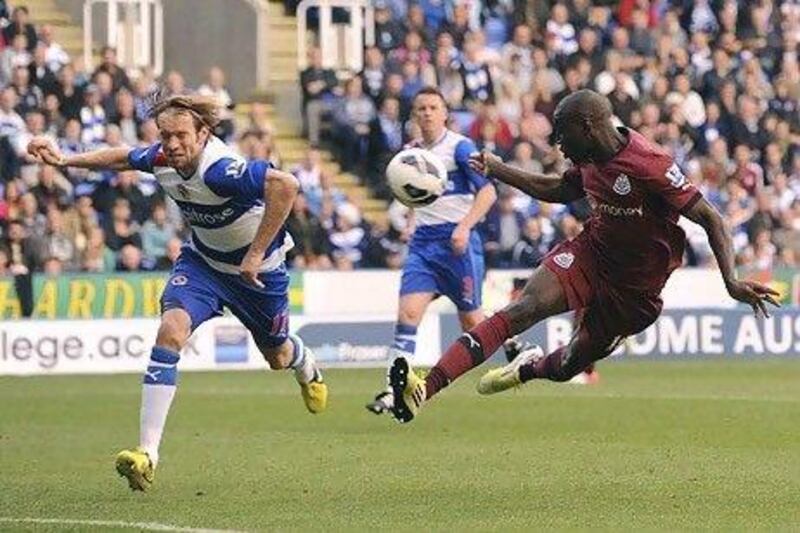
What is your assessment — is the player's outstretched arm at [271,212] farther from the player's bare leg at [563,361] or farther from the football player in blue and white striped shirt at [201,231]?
the player's bare leg at [563,361]

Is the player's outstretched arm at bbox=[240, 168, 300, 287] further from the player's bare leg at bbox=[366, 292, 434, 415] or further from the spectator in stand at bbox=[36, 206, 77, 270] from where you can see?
the spectator in stand at bbox=[36, 206, 77, 270]

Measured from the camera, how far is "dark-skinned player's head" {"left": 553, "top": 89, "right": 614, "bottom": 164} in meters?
12.6

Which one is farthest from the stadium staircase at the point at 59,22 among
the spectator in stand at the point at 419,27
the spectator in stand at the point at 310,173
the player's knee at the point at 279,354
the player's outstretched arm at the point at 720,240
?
the player's outstretched arm at the point at 720,240

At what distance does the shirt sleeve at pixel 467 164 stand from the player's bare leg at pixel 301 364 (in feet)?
9.59

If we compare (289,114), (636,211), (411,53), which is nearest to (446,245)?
(636,211)

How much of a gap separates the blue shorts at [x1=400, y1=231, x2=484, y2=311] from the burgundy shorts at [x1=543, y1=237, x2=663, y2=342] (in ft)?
15.4

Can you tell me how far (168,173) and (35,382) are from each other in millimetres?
10756

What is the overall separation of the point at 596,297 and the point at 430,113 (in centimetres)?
469

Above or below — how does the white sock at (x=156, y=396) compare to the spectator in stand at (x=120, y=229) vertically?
above

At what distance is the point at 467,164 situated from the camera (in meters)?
17.9

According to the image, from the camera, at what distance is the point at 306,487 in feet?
42.1

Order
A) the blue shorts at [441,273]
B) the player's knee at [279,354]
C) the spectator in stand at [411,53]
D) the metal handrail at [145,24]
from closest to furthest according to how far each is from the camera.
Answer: the player's knee at [279,354] < the blue shorts at [441,273] < the spectator in stand at [411,53] < the metal handrail at [145,24]

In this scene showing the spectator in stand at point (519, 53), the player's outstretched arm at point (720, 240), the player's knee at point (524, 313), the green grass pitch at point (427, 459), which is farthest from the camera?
the spectator in stand at point (519, 53)

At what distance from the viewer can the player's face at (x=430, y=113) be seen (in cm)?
1783
